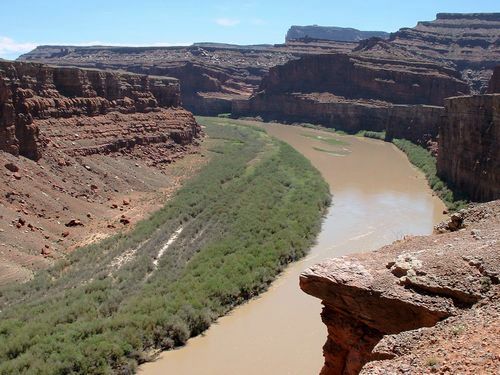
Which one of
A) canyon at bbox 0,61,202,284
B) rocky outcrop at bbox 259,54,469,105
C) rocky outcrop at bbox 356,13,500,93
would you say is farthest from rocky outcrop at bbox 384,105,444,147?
rocky outcrop at bbox 356,13,500,93

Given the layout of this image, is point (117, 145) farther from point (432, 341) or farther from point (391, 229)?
point (432, 341)

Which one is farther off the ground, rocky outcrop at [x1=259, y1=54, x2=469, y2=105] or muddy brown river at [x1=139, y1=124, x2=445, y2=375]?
rocky outcrop at [x1=259, y1=54, x2=469, y2=105]

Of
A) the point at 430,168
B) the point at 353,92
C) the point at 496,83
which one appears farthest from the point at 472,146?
the point at 353,92

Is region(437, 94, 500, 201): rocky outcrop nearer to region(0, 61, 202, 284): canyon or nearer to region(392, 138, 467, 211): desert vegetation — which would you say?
region(392, 138, 467, 211): desert vegetation

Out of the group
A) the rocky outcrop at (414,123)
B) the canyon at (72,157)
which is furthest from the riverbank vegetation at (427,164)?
the canyon at (72,157)

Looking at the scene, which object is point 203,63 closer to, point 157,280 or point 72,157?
point 72,157

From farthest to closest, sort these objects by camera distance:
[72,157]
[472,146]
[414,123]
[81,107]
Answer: [414,123] → [81,107] → [72,157] → [472,146]
